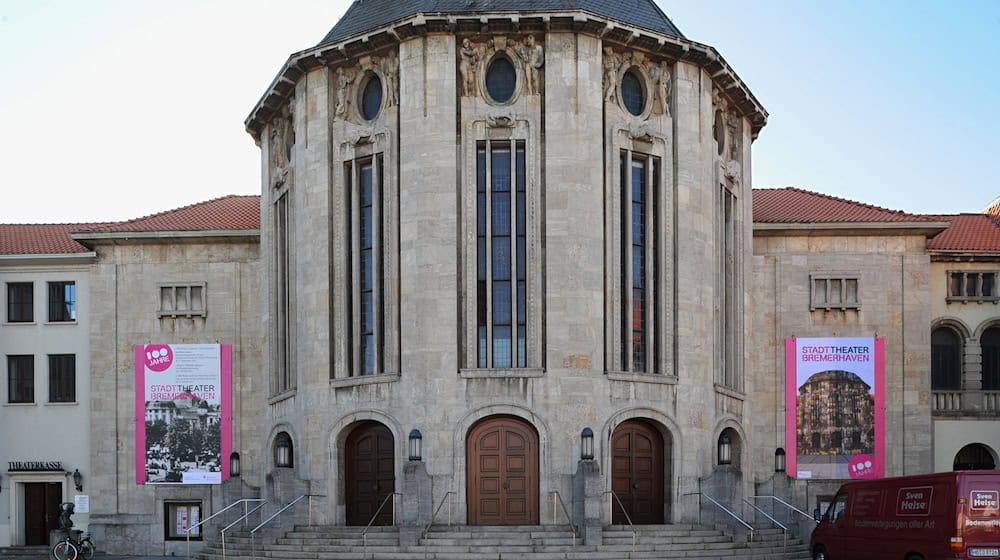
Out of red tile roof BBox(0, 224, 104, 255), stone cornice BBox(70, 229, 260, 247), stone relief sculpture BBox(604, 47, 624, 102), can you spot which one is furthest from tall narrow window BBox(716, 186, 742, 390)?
red tile roof BBox(0, 224, 104, 255)

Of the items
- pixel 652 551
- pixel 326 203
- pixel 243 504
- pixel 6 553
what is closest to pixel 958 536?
pixel 652 551

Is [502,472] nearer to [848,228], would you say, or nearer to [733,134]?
[733,134]

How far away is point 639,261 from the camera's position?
4216 centimetres

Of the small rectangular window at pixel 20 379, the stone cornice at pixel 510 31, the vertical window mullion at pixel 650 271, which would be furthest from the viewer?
the small rectangular window at pixel 20 379

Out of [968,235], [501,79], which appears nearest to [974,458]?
[968,235]

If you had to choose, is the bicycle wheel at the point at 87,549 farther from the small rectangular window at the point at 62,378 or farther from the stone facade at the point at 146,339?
the small rectangular window at the point at 62,378

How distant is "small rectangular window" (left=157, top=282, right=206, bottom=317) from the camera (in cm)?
5009

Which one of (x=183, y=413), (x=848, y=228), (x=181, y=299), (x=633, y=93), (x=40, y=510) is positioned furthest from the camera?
(x=40, y=510)

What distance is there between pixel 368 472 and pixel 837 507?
46.2 ft

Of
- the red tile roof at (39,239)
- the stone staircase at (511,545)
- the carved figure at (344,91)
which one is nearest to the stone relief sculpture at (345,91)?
the carved figure at (344,91)

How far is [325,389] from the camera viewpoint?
42.3m

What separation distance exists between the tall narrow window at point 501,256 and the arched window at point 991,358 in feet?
61.9

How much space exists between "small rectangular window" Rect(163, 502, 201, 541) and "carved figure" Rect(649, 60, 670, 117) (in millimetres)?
20896

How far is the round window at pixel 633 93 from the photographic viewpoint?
42344 mm
